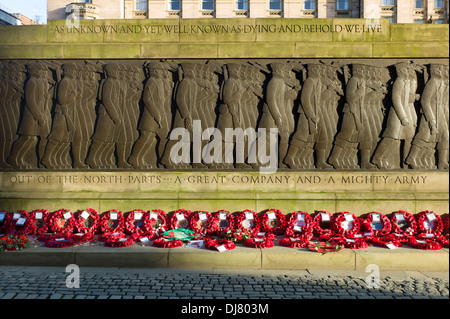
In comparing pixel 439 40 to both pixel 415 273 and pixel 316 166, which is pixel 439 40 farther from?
pixel 415 273

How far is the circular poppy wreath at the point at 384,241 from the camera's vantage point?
7887 millimetres

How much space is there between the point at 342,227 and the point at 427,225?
2272 mm

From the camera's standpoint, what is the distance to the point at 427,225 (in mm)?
9094

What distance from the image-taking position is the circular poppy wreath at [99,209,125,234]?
915 centimetres

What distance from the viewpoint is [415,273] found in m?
7.23

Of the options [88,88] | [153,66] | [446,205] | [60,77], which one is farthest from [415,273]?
[60,77]

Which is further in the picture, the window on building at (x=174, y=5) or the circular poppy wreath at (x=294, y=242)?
the window on building at (x=174, y=5)

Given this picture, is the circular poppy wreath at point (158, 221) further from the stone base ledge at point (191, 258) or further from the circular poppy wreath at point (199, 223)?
the stone base ledge at point (191, 258)

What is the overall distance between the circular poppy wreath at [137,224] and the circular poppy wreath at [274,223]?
9.88 feet

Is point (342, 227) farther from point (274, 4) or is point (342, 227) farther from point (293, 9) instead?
point (274, 4)

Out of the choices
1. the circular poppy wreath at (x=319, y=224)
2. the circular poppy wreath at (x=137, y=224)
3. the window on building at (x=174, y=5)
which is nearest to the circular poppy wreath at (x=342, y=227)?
the circular poppy wreath at (x=319, y=224)

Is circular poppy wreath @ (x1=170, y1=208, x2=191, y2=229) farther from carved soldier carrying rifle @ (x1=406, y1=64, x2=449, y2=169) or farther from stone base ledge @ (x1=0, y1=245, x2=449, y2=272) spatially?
carved soldier carrying rifle @ (x1=406, y1=64, x2=449, y2=169)

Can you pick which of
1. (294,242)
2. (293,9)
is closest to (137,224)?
(294,242)

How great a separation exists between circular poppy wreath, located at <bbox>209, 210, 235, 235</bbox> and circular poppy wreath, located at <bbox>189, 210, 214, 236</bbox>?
0.41 feet
